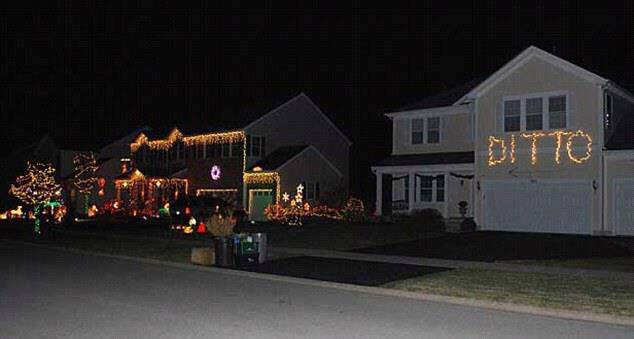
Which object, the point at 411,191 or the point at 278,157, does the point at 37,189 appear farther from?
the point at 411,191

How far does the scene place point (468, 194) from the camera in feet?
103

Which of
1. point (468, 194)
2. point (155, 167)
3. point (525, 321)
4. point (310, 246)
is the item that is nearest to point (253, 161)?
point (155, 167)

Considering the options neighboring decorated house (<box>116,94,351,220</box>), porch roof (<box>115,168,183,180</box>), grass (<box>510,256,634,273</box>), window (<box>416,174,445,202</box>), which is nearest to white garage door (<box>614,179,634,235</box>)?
grass (<box>510,256,634,273</box>)

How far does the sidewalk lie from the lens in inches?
617

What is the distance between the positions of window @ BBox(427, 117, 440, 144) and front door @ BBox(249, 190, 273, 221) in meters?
10.4

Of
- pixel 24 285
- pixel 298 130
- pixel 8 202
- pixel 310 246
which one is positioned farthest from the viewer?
pixel 8 202

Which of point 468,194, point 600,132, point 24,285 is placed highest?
point 600,132

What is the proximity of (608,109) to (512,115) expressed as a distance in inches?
136

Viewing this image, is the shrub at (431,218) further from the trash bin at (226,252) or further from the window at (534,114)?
the trash bin at (226,252)

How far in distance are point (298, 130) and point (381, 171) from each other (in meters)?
11.8

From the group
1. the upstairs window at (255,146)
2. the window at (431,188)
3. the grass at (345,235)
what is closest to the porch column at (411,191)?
the window at (431,188)

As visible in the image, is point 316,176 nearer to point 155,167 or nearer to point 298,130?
point 298,130

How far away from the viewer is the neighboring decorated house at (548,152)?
25266 millimetres

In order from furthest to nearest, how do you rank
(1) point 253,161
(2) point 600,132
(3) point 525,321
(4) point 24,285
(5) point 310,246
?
(1) point 253,161
(2) point 600,132
(5) point 310,246
(4) point 24,285
(3) point 525,321
